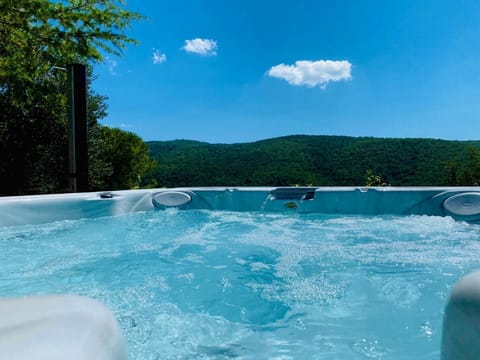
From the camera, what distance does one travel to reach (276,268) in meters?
1.86

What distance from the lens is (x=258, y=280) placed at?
5.52 ft

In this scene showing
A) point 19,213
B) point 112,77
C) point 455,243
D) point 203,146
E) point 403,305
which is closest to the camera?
point 403,305

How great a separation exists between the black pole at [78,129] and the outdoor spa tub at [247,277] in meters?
0.80

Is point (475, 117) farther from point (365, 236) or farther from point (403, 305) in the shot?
point (403, 305)

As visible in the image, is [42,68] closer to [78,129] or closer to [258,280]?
[78,129]

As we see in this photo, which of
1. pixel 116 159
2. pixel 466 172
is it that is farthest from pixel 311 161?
pixel 116 159

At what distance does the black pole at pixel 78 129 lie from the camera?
402cm

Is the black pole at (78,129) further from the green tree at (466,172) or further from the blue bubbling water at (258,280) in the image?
the green tree at (466,172)

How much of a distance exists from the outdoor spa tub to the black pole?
0.80m

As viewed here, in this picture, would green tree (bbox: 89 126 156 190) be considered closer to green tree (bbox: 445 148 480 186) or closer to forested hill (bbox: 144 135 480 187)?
forested hill (bbox: 144 135 480 187)

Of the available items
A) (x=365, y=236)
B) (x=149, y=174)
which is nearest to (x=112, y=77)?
(x=149, y=174)

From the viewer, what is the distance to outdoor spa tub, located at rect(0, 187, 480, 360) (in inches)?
20.3

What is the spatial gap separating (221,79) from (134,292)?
31.9 feet

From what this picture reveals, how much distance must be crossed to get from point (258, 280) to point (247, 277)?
0.08 meters
